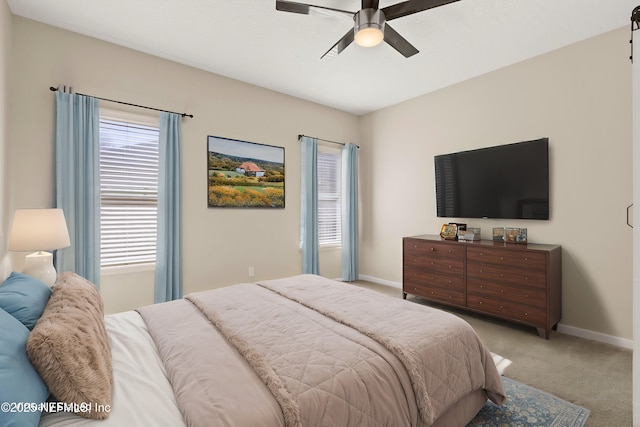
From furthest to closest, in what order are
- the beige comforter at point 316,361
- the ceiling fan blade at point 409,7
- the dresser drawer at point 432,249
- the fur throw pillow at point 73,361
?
the dresser drawer at point 432,249 → the ceiling fan blade at point 409,7 → the beige comforter at point 316,361 → the fur throw pillow at point 73,361

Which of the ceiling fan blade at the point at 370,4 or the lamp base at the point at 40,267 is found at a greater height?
the ceiling fan blade at the point at 370,4

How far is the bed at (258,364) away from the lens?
1017 millimetres

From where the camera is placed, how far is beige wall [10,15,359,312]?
2.75m

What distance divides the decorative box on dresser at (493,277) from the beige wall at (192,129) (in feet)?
5.54

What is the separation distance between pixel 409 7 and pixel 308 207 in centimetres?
287

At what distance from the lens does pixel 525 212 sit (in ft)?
11.1

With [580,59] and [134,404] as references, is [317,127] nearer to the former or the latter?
[580,59]

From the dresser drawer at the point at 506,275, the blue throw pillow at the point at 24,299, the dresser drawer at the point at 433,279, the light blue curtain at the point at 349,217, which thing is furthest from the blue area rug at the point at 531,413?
the light blue curtain at the point at 349,217

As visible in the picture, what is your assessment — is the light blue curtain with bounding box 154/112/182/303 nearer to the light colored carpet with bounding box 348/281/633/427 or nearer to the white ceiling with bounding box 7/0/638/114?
the white ceiling with bounding box 7/0/638/114

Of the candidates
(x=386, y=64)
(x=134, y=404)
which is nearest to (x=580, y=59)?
(x=386, y=64)

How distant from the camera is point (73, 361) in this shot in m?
1.03

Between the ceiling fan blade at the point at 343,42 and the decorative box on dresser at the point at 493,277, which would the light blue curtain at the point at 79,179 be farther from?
the decorative box on dresser at the point at 493,277

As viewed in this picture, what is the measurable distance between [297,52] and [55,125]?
2366 mm

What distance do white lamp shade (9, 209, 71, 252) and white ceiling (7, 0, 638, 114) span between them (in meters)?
1.76
